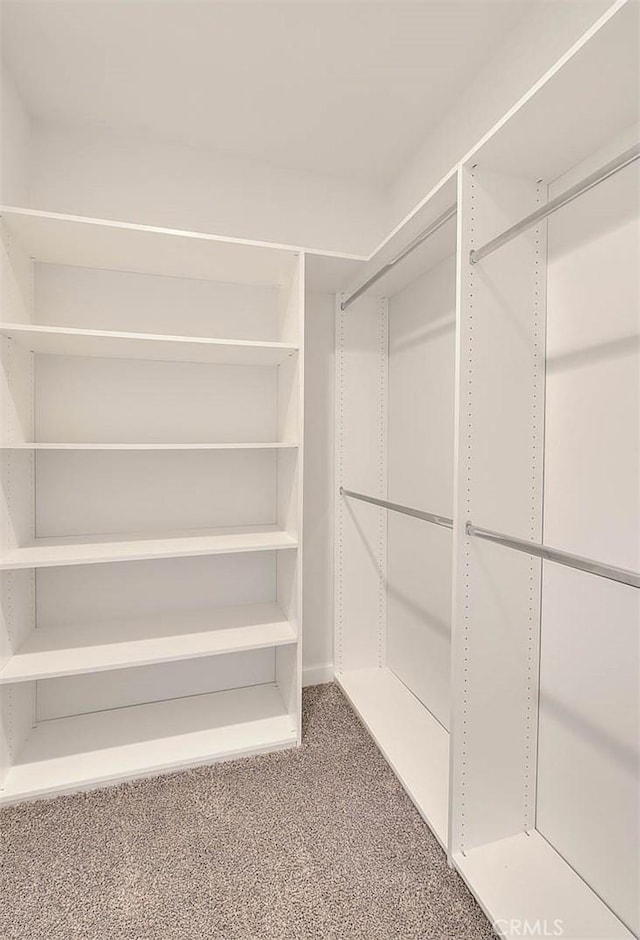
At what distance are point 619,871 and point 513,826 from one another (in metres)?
0.30

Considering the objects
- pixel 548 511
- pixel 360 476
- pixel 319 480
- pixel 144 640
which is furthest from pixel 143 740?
pixel 548 511

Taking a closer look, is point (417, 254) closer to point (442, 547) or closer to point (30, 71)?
point (442, 547)

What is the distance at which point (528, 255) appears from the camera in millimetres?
1407

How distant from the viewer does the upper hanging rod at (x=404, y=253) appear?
59.9 inches

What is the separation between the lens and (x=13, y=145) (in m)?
1.81

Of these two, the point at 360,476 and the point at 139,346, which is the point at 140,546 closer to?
the point at 139,346

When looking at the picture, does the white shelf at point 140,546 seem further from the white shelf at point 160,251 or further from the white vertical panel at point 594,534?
the white shelf at point 160,251

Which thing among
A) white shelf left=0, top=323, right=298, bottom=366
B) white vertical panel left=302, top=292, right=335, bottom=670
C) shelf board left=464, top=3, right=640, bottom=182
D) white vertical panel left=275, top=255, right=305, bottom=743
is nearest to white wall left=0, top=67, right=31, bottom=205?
white shelf left=0, top=323, right=298, bottom=366

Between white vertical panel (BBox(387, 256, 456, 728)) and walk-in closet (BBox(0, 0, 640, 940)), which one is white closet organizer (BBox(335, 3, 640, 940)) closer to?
walk-in closet (BBox(0, 0, 640, 940))

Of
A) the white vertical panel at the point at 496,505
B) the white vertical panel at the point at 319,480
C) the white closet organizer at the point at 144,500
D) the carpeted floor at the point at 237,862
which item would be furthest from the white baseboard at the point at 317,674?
the white vertical panel at the point at 496,505

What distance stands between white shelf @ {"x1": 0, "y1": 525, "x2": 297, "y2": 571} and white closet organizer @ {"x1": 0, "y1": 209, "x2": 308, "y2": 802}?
0.5 inches

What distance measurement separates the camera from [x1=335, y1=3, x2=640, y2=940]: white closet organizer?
1.18m

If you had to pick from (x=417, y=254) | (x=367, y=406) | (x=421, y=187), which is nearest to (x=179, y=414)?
(x=367, y=406)

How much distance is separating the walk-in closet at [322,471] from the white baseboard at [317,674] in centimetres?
2
